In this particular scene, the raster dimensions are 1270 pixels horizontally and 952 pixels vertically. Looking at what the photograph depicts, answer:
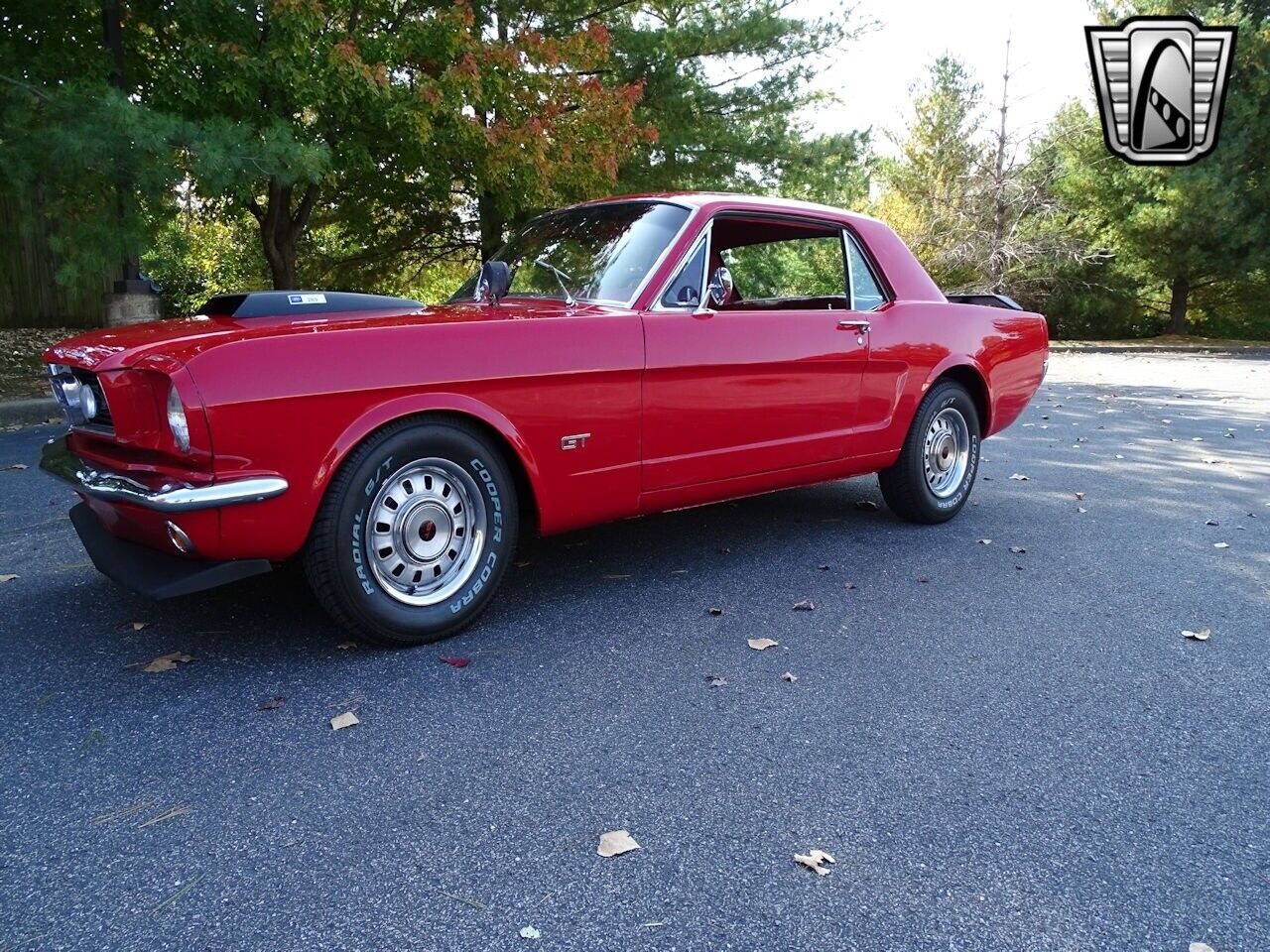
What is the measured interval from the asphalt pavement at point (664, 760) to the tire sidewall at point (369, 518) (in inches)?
5.4

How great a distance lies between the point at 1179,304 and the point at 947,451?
25.9 meters

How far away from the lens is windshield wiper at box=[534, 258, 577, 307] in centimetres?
383

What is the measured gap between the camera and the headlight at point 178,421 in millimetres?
2664

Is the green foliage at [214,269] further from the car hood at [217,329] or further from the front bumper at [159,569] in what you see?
the front bumper at [159,569]

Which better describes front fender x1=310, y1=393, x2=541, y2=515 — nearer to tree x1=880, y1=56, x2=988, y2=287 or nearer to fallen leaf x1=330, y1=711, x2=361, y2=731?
fallen leaf x1=330, y1=711, x2=361, y2=731

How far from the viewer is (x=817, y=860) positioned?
203 cm

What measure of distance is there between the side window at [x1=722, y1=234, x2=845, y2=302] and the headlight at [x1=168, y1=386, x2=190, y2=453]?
9.81 feet

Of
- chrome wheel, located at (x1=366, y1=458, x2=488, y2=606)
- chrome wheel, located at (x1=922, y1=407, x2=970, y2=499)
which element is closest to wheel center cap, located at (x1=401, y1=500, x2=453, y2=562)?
chrome wheel, located at (x1=366, y1=458, x2=488, y2=606)

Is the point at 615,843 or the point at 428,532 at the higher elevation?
the point at 428,532

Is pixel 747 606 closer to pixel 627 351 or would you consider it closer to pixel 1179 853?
pixel 627 351

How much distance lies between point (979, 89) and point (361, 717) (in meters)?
27.7

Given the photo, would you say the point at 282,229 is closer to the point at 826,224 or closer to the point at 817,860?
the point at 826,224

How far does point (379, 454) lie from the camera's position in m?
3.00

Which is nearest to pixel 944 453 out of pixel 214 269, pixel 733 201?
pixel 733 201
